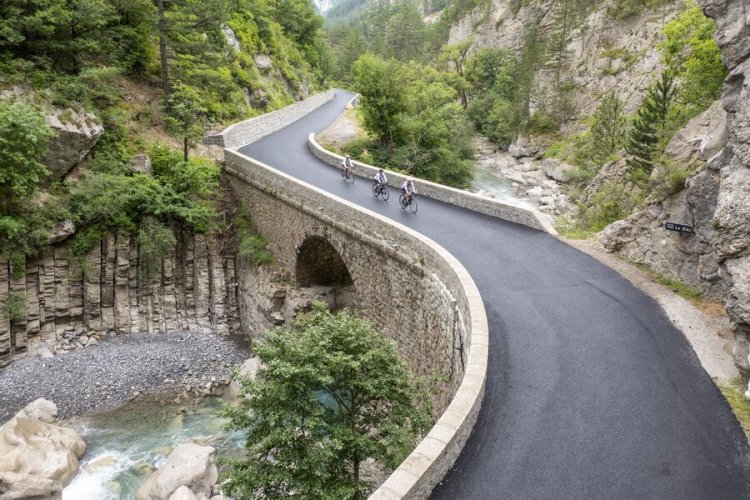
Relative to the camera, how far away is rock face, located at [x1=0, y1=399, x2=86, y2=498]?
10.9m

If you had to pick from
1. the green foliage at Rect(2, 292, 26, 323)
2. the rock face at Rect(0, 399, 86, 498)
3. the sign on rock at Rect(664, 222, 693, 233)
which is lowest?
the rock face at Rect(0, 399, 86, 498)

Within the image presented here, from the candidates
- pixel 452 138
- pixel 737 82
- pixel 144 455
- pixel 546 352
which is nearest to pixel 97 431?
pixel 144 455

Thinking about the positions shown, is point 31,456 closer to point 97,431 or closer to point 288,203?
point 97,431

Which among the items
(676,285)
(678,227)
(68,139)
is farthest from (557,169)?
(68,139)

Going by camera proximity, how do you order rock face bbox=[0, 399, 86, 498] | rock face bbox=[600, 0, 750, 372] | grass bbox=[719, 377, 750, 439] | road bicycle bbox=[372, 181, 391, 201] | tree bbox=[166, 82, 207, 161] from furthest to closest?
tree bbox=[166, 82, 207, 161] → road bicycle bbox=[372, 181, 391, 201] → rock face bbox=[0, 399, 86, 498] → rock face bbox=[600, 0, 750, 372] → grass bbox=[719, 377, 750, 439]

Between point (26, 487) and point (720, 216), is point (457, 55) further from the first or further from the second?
point (26, 487)

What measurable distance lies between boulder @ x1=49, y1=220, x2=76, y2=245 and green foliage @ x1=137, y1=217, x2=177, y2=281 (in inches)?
95.0

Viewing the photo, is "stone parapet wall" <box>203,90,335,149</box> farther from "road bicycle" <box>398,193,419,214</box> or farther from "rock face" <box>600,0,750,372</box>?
"rock face" <box>600,0,750,372</box>

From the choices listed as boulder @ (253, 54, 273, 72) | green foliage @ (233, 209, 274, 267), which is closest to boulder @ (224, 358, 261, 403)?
green foliage @ (233, 209, 274, 267)

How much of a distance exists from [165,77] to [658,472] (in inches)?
985

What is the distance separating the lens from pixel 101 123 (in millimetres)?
20141

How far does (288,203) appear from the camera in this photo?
19.5 metres

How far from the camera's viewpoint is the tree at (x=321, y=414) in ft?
25.1

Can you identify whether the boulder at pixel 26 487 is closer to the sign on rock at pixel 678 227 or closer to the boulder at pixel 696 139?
the sign on rock at pixel 678 227
